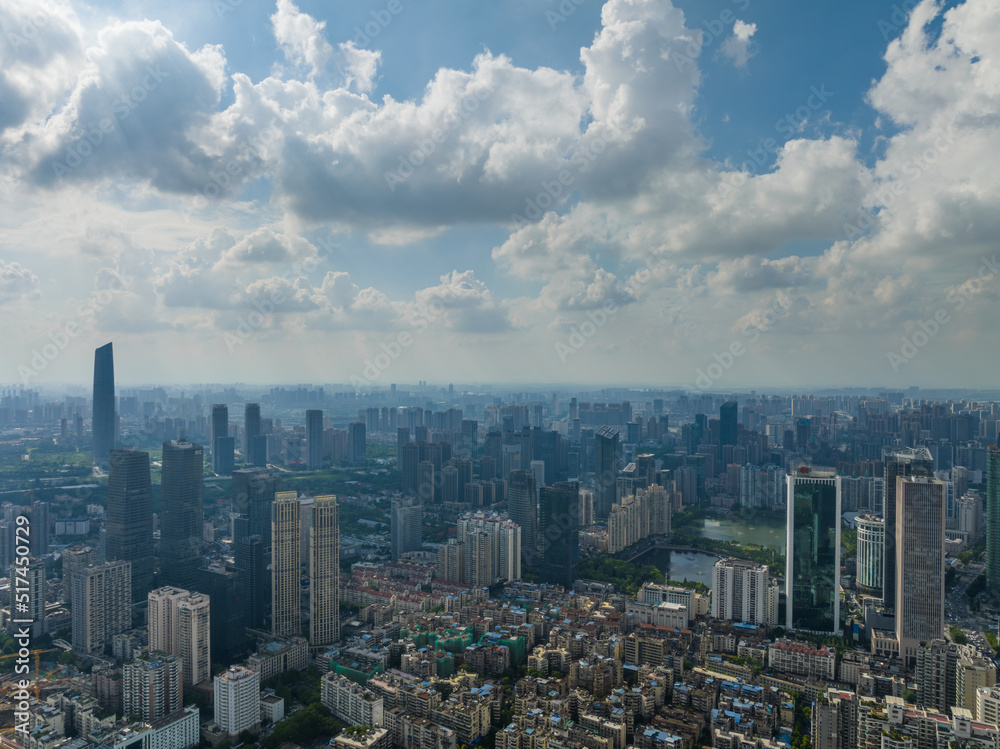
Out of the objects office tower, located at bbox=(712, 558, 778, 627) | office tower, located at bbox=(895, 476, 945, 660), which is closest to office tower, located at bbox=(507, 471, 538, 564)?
office tower, located at bbox=(712, 558, 778, 627)

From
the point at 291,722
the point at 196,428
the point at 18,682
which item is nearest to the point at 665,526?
the point at 291,722

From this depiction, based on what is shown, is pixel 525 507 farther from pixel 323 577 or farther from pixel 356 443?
pixel 356 443

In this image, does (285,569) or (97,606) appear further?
(285,569)

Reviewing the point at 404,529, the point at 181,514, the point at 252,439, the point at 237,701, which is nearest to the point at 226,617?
the point at 237,701

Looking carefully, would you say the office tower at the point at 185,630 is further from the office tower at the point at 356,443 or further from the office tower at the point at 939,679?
the office tower at the point at 356,443

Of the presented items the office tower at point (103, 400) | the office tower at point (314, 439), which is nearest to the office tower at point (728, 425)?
the office tower at point (314, 439)

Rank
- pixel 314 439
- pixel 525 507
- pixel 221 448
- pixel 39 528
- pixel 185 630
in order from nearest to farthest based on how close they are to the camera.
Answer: pixel 185 630
pixel 39 528
pixel 525 507
pixel 221 448
pixel 314 439
